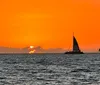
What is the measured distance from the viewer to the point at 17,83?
203 ft

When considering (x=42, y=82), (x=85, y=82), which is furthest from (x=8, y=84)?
(x=85, y=82)

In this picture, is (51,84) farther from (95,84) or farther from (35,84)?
(95,84)

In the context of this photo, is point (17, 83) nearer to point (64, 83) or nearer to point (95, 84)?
point (64, 83)

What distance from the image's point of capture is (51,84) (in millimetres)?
60781

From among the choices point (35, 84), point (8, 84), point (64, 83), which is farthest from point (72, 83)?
point (8, 84)

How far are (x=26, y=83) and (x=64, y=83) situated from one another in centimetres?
575

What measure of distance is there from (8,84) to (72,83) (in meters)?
9.67

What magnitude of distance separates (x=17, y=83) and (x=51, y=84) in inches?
206

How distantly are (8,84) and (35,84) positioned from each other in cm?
399

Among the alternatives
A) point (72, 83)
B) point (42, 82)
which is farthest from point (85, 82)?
point (42, 82)

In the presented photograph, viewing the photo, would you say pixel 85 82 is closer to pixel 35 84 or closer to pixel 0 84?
pixel 35 84

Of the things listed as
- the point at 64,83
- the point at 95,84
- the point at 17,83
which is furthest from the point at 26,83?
the point at 95,84

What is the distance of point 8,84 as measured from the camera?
60.6 meters

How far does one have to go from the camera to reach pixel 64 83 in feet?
204
